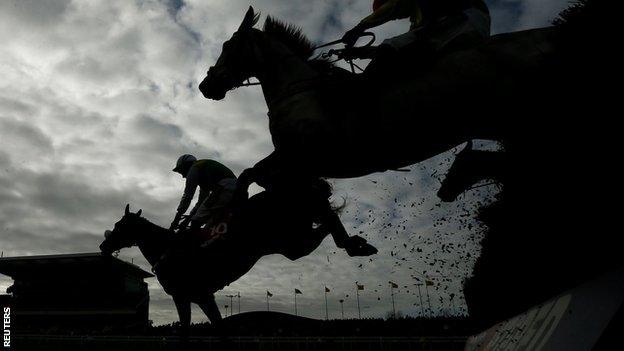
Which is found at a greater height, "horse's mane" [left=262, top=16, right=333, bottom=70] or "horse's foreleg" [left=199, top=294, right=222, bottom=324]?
"horse's mane" [left=262, top=16, right=333, bottom=70]

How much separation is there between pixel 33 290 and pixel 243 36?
50749mm

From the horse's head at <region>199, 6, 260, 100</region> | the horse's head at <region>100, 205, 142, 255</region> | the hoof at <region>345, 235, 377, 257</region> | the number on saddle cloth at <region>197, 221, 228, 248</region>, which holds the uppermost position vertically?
the horse's head at <region>199, 6, 260, 100</region>

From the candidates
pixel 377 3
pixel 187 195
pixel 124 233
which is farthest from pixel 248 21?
pixel 124 233

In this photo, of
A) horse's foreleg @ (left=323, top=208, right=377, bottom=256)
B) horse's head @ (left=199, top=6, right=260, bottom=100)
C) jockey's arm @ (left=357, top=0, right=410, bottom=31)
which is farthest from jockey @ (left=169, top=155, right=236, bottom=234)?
jockey's arm @ (left=357, top=0, right=410, bottom=31)

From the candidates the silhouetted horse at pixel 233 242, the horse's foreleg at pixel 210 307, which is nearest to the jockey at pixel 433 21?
the silhouetted horse at pixel 233 242

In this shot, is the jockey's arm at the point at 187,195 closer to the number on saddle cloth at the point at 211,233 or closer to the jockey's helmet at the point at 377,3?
the number on saddle cloth at the point at 211,233

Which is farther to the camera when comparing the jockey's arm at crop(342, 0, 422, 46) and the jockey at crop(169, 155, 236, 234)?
the jockey at crop(169, 155, 236, 234)

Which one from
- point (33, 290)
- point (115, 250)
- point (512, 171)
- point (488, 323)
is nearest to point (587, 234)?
point (512, 171)

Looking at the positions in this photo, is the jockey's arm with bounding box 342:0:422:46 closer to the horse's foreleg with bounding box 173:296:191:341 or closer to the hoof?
the hoof

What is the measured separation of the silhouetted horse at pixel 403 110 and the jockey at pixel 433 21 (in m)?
0.24

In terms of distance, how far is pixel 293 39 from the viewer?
439 centimetres

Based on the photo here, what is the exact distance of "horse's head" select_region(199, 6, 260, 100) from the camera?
427cm

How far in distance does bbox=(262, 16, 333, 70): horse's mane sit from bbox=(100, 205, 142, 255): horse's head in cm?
478

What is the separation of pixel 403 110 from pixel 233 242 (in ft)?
8.12
